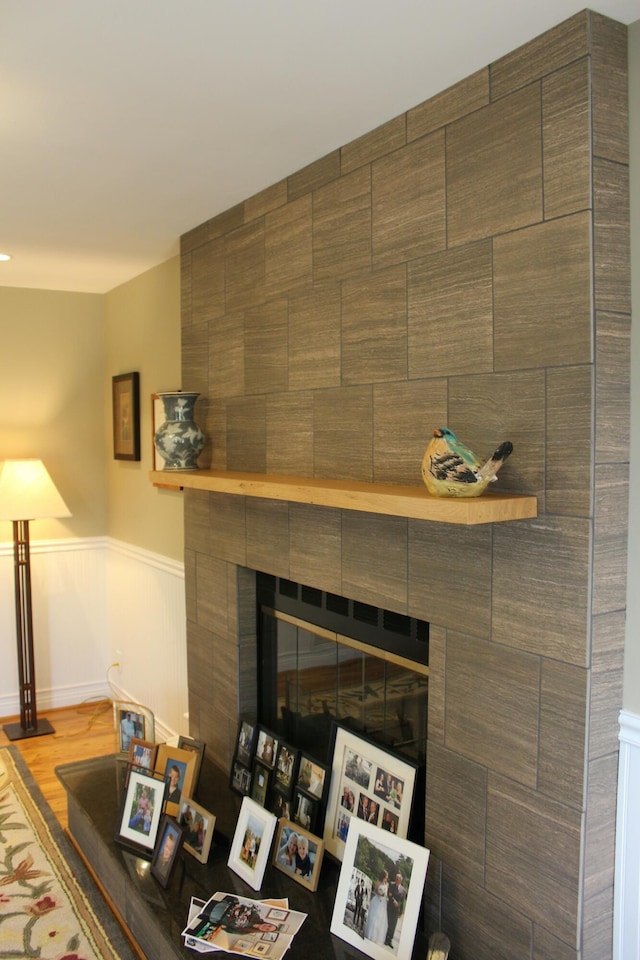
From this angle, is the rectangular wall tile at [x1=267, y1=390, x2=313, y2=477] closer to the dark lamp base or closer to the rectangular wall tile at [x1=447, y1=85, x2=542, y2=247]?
the rectangular wall tile at [x1=447, y1=85, x2=542, y2=247]

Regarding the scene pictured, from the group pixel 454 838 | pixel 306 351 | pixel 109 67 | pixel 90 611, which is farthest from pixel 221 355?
pixel 90 611

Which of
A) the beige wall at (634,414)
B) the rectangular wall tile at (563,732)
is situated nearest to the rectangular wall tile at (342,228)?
the beige wall at (634,414)

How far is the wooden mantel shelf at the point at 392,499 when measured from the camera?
1.60 meters

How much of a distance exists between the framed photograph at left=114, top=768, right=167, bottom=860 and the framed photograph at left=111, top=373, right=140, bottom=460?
210cm

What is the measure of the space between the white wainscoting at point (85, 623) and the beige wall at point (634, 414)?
9.86 ft

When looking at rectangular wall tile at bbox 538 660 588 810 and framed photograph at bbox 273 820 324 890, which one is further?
framed photograph at bbox 273 820 324 890

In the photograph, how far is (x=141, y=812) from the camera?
2.69 meters

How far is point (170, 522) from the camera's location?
4031mm

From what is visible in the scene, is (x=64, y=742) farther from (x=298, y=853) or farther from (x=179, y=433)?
(x=298, y=853)

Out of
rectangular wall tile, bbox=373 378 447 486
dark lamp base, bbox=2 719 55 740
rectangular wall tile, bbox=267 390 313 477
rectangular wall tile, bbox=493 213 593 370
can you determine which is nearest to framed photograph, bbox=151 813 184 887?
rectangular wall tile, bbox=267 390 313 477

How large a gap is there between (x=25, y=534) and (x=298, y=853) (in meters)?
2.79

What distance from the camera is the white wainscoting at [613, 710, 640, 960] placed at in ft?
5.47

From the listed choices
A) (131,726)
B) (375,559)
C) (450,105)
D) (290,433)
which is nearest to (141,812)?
(131,726)

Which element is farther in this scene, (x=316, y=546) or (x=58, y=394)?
(x=58, y=394)
